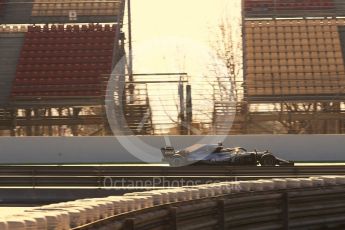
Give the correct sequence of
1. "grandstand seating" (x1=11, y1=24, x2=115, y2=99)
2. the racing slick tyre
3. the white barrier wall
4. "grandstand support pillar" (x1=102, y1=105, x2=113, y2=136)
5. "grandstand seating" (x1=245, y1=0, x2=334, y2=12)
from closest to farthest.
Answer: the racing slick tyre
the white barrier wall
"grandstand support pillar" (x1=102, y1=105, x2=113, y2=136)
"grandstand seating" (x1=11, y1=24, x2=115, y2=99)
"grandstand seating" (x1=245, y1=0, x2=334, y2=12)

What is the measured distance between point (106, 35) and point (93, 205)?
104 feet

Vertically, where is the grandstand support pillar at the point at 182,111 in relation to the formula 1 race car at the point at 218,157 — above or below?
above

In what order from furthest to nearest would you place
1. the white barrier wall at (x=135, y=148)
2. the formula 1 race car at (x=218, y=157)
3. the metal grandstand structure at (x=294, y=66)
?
the metal grandstand structure at (x=294, y=66) → the white barrier wall at (x=135, y=148) → the formula 1 race car at (x=218, y=157)

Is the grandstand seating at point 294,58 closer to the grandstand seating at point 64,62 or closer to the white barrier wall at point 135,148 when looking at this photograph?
the white barrier wall at point 135,148

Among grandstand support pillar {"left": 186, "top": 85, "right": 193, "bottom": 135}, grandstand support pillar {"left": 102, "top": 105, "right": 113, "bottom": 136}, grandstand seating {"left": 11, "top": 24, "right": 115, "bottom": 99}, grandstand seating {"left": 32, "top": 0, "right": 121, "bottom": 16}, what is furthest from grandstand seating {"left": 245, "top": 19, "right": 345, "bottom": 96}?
grandstand seating {"left": 32, "top": 0, "right": 121, "bottom": 16}

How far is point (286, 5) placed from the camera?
41.9 m

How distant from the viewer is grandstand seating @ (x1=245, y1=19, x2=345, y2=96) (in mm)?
34844

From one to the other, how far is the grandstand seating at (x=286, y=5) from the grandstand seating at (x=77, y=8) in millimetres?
6101

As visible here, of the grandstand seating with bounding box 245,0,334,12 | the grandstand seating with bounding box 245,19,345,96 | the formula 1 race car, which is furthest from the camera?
the grandstand seating with bounding box 245,0,334,12

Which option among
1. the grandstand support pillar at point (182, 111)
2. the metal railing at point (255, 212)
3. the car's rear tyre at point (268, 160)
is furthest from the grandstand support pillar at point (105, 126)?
the metal railing at point (255, 212)

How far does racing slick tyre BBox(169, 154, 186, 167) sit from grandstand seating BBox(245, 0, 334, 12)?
14421 millimetres

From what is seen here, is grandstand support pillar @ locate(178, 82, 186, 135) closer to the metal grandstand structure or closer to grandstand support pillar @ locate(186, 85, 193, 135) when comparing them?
grandstand support pillar @ locate(186, 85, 193, 135)

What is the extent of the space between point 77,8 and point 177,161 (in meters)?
16.3

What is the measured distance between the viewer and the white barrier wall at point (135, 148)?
105 feet
